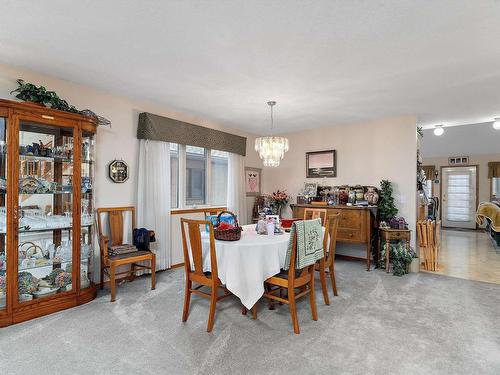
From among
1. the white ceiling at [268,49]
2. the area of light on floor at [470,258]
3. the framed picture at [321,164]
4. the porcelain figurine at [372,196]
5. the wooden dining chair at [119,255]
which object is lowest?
the area of light on floor at [470,258]

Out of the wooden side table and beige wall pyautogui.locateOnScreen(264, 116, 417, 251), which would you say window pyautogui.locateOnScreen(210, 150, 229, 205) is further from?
the wooden side table

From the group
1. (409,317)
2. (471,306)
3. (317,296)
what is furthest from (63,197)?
(471,306)

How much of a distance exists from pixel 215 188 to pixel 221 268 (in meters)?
2.83

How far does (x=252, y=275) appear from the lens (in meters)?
2.51

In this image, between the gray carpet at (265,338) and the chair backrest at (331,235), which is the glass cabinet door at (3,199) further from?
the chair backrest at (331,235)

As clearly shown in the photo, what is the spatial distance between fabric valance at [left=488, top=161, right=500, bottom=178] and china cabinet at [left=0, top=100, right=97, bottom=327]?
1069 cm

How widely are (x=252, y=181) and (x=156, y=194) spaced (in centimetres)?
237

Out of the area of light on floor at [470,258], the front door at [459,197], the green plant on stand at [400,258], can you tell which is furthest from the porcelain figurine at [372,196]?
the front door at [459,197]

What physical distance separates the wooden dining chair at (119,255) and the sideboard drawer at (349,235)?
2.87 meters

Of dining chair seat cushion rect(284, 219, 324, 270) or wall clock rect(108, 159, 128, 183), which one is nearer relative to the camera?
dining chair seat cushion rect(284, 219, 324, 270)

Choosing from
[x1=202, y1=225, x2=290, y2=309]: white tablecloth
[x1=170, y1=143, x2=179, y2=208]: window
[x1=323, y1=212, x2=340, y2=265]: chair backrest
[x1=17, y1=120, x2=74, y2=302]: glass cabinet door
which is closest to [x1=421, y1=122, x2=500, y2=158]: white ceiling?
[x1=323, y1=212, x2=340, y2=265]: chair backrest

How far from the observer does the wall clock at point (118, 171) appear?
3.74 m

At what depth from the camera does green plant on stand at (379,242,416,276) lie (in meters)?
4.14

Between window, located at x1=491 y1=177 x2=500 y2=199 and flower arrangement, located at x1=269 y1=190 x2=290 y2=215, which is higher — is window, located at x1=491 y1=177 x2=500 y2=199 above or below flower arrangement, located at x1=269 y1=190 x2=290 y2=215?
above
